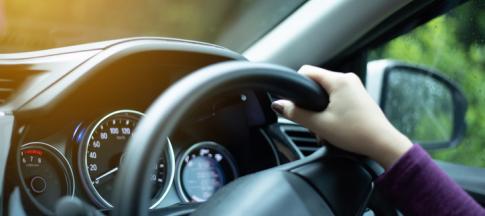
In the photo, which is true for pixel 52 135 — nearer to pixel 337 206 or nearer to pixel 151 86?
pixel 151 86

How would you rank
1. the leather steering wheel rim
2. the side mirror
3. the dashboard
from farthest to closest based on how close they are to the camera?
the side mirror → the dashboard → the leather steering wheel rim

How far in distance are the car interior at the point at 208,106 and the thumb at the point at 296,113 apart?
0.05ft

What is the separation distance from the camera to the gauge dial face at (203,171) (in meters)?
1.59

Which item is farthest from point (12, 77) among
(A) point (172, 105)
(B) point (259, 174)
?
(A) point (172, 105)

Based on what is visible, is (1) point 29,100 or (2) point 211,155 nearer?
(1) point 29,100

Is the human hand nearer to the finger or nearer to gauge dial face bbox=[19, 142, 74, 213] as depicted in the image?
the finger

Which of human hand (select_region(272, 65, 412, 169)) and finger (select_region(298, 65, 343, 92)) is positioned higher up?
finger (select_region(298, 65, 343, 92))

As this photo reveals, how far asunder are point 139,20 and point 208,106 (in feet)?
1.52

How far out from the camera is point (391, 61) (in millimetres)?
1975

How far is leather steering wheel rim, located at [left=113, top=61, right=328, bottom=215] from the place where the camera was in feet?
1.94

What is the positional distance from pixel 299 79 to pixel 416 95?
1.53 m

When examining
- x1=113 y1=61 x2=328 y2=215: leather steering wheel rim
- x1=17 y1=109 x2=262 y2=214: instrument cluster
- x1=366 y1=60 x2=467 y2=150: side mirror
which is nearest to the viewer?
x1=113 y1=61 x2=328 y2=215: leather steering wheel rim

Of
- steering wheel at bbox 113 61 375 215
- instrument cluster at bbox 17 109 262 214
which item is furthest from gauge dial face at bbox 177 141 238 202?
steering wheel at bbox 113 61 375 215

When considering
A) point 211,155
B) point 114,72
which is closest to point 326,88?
point 114,72
